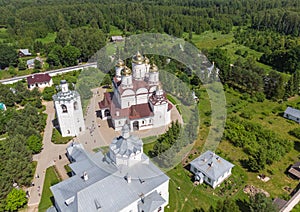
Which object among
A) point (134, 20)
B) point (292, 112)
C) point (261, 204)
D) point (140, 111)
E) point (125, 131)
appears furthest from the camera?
point (134, 20)

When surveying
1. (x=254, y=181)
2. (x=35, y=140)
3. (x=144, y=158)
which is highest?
(x=144, y=158)

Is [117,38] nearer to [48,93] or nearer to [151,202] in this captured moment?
[48,93]

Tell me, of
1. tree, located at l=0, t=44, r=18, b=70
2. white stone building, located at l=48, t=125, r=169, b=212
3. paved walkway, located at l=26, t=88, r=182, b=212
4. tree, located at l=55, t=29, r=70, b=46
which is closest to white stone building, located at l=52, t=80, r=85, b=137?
paved walkway, located at l=26, t=88, r=182, b=212

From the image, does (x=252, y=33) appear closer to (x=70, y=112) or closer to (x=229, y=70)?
(x=229, y=70)

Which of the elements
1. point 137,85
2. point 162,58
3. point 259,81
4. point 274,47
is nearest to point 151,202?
point 137,85

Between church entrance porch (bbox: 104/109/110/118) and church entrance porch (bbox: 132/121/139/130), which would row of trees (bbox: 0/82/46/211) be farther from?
church entrance porch (bbox: 132/121/139/130)

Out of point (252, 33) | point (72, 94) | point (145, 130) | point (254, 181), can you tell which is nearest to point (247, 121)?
point (254, 181)

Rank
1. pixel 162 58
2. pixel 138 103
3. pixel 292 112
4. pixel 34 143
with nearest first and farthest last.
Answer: pixel 34 143 < pixel 138 103 < pixel 292 112 < pixel 162 58
